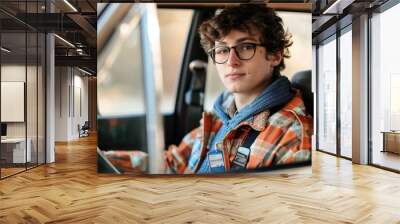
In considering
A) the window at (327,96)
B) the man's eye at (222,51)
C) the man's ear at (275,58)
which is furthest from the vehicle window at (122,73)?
the window at (327,96)

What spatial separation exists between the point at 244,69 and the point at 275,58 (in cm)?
56

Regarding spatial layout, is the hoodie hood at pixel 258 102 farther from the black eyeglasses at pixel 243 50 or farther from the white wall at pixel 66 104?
the white wall at pixel 66 104

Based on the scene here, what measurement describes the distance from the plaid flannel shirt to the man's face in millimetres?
480

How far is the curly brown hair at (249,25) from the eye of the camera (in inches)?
238

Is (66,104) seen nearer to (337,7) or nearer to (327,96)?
(327,96)

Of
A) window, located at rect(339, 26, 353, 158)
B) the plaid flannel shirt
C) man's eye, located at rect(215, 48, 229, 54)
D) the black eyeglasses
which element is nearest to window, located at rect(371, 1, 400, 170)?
window, located at rect(339, 26, 353, 158)

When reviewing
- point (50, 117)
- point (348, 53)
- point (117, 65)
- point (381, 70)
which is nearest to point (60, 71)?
point (50, 117)

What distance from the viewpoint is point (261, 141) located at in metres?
5.99

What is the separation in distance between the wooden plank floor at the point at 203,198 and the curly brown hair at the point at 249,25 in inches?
79.4

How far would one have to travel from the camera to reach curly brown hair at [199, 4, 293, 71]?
6055 millimetres

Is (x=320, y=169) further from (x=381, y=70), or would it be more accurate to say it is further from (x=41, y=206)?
(x=41, y=206)

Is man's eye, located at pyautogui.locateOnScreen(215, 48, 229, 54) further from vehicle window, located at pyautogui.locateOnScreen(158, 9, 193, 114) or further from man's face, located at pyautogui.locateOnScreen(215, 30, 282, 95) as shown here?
vehicle window, located at pyautogui.locateOnScreen(158, 9, 193, 114)

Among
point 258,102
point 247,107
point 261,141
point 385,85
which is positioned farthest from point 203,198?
point 385,85

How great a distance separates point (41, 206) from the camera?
4.39 metres
